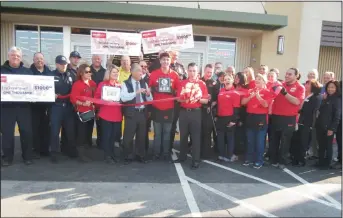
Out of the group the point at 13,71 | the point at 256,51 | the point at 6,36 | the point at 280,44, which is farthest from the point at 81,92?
the point at 280,44

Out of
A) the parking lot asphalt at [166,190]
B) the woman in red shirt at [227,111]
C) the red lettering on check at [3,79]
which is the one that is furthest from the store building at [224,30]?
the parking lot asphalt at [166,190]

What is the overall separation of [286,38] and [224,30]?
2341 mm

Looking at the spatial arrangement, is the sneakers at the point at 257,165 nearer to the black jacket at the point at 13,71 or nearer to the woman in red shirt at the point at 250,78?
the woman in red shirt at the point at 250,78

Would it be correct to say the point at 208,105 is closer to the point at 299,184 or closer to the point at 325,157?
the point at 299,184

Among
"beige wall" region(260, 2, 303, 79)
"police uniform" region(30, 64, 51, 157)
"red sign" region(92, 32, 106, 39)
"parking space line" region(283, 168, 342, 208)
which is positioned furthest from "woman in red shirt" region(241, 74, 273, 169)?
"beige wall" region(260, 2, 303, 79)

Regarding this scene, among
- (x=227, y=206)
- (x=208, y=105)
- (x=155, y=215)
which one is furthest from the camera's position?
(x=208, y=105)

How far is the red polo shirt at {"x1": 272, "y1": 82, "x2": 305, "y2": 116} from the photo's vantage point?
554 centimetres

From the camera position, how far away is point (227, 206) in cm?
414

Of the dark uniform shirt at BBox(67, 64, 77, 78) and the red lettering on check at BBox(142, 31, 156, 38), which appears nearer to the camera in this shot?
the dark uniform shirt at BBox(67, 64, 77, 78)

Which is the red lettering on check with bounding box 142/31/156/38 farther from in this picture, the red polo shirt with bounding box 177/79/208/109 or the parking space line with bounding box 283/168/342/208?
the parking space line with bounding box 283/168/342/208

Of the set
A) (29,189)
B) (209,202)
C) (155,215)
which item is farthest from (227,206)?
(29,189)

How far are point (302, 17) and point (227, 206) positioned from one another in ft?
30.0

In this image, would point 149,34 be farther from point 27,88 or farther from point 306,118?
point 306,118

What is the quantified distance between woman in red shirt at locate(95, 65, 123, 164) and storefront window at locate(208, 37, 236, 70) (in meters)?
6.61
